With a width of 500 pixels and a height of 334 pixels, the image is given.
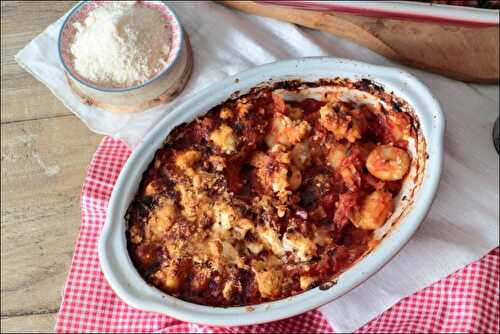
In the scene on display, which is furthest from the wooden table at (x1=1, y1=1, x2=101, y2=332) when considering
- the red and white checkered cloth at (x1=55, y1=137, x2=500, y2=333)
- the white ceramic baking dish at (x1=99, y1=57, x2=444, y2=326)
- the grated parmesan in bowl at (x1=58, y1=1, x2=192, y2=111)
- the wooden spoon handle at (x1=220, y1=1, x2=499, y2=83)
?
the wooden spoon handle at (x1=220, y1=1, x2=499, y2=83)

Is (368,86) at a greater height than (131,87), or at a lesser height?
greater

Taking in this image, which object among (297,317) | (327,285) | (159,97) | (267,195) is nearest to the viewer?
(327,285)

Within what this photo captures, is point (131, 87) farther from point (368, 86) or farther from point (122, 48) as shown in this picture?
point (368, 86)

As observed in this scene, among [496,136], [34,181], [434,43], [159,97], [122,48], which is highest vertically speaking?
[434,43]

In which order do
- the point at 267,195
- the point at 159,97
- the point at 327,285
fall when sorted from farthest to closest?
1. the point at 159,97
2. the point at 267,195
3. the point at 327,285

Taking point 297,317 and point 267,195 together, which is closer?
point 267,195

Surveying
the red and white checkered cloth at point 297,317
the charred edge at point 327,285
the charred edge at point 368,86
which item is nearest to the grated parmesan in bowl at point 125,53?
the red and white checkered cloth at point 297,317

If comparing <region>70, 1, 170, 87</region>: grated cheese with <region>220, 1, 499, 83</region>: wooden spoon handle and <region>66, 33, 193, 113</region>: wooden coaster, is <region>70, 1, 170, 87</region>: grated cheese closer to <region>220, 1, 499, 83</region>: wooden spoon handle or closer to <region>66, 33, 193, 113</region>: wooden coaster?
<region>66, 33, 193, 113</region>: wooden coaster

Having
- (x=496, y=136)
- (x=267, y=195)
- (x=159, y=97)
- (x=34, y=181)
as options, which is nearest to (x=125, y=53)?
(x=159, y=97)

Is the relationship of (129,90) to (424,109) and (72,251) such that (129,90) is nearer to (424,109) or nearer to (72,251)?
(72,251)
